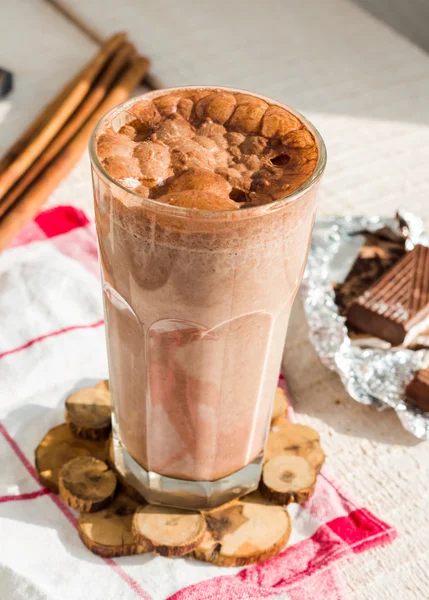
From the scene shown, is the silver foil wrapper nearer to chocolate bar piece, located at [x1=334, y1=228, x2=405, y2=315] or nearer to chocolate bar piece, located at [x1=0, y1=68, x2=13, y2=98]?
chocolate bar piece, located at [x1=334, y1=228, x2=405, y2=315]

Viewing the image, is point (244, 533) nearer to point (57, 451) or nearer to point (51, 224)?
point (57, 451)

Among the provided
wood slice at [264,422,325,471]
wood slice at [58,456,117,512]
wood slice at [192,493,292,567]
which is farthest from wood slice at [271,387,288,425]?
wood slice at [58,456,117,512]

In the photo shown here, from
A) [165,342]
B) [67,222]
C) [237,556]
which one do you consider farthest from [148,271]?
[67,222]

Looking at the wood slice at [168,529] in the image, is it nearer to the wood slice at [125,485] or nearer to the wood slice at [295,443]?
the wood slice at [125,485]

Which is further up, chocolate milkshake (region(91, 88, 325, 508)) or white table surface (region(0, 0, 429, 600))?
chocolate milkshake (region(91, 88, 325, 508))

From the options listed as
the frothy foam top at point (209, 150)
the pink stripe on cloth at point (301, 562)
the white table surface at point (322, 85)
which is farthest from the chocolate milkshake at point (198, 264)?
the white table surface at point (322, 85)

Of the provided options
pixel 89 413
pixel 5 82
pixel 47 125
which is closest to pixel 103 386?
pixel 89 413
